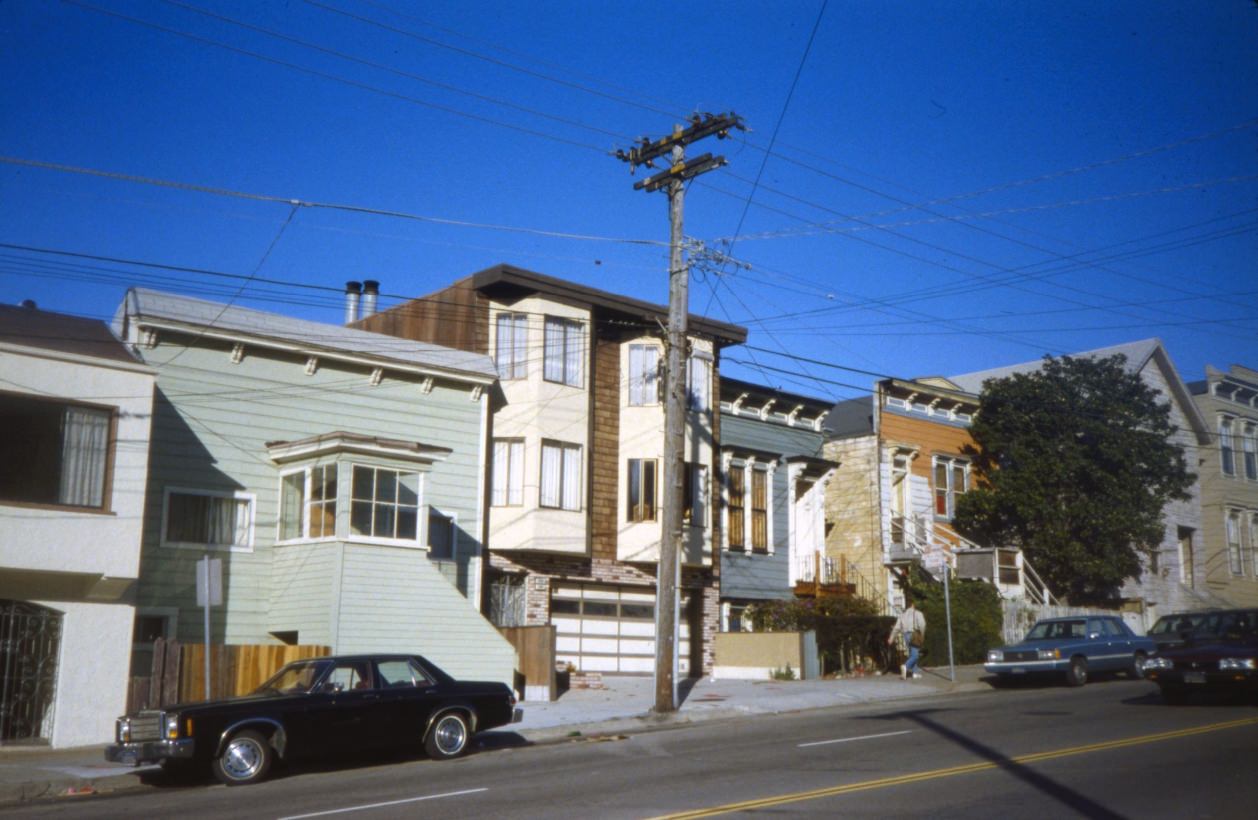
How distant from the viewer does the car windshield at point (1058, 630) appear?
26.5 metres

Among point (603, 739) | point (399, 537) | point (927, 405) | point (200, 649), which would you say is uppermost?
point (927, 405)

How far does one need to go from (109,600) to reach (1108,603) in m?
32.5

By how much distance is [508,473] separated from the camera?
27.3m

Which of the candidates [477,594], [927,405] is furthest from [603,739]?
[927,405]

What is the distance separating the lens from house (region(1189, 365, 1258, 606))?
46906 millimetres

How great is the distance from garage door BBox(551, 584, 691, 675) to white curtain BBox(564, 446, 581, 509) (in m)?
2.00

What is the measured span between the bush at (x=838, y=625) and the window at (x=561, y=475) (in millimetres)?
6493

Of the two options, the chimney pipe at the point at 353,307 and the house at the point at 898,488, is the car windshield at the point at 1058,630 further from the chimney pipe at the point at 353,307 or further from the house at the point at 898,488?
the chimney pipe at the point at 353,307

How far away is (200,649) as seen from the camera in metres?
19.8

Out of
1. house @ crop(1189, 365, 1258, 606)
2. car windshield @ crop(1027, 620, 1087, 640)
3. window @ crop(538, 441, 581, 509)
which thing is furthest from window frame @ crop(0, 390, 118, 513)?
house @ crop(1189, 365, 1258, 606)

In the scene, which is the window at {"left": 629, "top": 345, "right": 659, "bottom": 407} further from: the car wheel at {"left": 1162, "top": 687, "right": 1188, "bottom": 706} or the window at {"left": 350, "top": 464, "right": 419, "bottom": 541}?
the car wheel at {"left": 1162, "top": 687, "right": 1188, "bottom": 706}

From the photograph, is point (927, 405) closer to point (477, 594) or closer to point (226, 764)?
point (477, 594)

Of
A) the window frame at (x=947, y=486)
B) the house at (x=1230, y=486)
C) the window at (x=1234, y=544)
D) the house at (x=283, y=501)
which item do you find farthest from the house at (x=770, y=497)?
the window at (x=1234, y=544)

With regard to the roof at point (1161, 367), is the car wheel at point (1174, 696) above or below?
below
